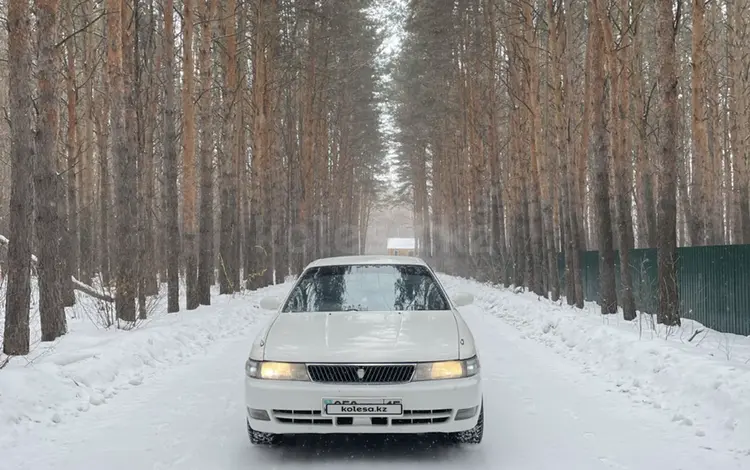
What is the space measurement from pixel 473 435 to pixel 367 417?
950 mm

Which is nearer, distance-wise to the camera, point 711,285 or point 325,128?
point 711,285

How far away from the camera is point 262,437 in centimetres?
482

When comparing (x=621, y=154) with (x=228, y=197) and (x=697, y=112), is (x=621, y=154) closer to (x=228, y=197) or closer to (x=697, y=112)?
(x=697, y=112)

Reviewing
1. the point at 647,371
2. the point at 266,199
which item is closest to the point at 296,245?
the point at 266,199

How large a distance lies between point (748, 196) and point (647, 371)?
69.9 feet

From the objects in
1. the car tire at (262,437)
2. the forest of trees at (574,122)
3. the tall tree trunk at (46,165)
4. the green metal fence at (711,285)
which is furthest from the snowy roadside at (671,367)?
the tall tree trunk at (46,165)

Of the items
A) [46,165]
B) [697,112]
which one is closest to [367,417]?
[46,165]

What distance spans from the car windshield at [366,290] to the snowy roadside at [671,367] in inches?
98.4

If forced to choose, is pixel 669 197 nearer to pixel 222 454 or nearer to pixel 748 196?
pixel 222 454

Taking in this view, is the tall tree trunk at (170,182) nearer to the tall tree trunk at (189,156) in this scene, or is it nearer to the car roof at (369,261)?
the tall tree trunk at (189,156)

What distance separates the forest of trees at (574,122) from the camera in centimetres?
1300

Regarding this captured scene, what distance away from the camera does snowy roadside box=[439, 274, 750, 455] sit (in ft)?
18.0

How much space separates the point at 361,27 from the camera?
32750mm

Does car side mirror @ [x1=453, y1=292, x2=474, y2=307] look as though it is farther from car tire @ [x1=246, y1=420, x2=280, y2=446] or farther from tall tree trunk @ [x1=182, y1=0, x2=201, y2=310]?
tall tree trunk @ [x1=182, y1=0, x2=201, y2=310]
